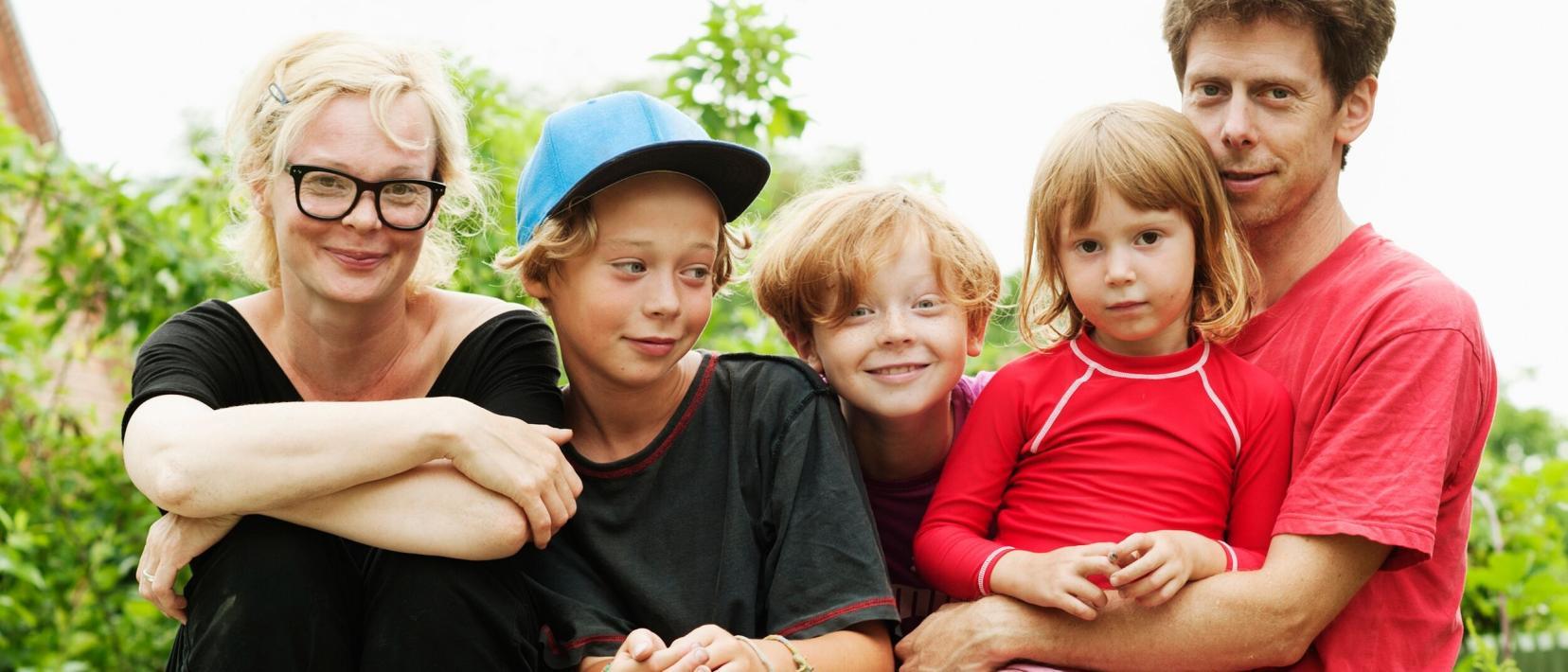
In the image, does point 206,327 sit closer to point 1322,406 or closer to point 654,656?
point 654,656

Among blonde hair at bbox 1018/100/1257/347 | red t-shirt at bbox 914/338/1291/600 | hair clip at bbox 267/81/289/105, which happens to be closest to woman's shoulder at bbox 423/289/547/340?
hair clip at bbox 267/81/289/105

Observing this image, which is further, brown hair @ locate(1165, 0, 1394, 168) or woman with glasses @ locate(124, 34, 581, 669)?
brown hair @ locate(1165, 0, 1394, 168)

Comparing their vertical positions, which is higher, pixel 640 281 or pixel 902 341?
pixel 640 281

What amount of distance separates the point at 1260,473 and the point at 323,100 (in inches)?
70.0

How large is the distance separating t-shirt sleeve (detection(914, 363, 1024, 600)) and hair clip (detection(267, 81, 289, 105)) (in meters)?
1.38

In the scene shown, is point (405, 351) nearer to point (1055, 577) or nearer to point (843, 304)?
point (843, 304)

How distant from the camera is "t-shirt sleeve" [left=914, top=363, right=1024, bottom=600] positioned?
2451 millimetres

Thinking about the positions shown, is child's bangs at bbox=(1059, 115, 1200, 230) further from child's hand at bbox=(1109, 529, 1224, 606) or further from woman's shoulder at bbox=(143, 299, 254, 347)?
woman's shoulder at bbox=(143, 299, 254, 347)

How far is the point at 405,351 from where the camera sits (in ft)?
9.17

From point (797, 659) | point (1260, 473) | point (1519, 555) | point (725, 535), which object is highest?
point (1260, 473)

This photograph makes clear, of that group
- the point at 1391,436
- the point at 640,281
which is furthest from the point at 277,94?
the point at 1391,436

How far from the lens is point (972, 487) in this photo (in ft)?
8.19

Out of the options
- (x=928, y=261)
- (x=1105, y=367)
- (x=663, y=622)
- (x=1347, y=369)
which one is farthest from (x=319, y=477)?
(x=1347, y=369)

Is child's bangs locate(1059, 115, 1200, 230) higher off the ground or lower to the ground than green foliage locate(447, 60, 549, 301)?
higher
